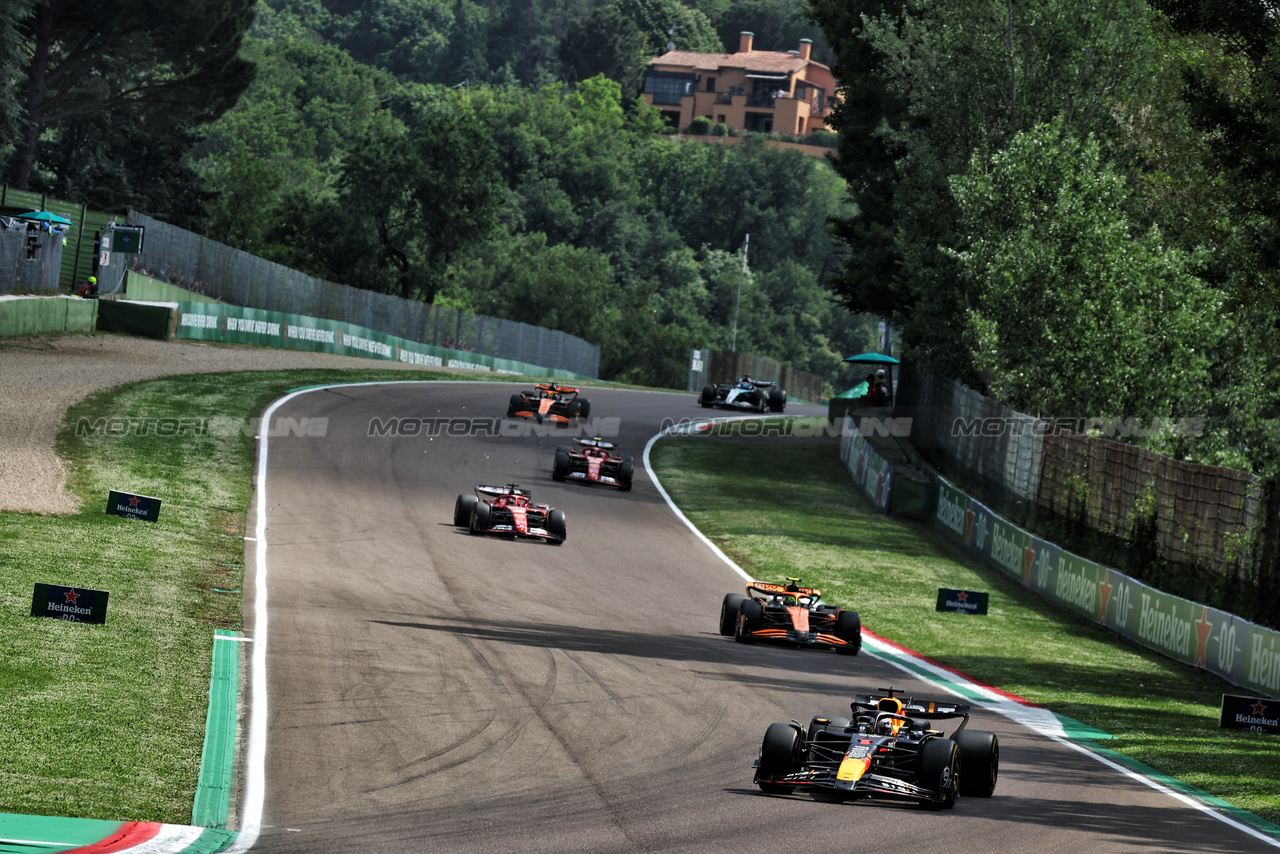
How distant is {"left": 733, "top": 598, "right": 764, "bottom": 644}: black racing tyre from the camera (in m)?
18.6

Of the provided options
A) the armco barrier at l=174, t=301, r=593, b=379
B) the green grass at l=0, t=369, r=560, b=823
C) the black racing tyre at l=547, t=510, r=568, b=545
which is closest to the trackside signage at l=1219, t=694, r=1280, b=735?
the green grass at l=0, t=369, r=560, b=823

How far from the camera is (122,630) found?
568 inches

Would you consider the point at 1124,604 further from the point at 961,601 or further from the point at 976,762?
the point at 976,762

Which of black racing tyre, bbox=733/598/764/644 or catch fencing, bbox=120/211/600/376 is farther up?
catch fencing, bbox=120/211/600/376

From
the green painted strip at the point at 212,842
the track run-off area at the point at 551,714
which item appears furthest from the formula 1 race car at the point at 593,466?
the green painted strip at the point at 212,842

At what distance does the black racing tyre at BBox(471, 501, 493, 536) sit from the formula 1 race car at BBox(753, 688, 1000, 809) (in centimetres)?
1265

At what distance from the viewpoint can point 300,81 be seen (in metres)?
168

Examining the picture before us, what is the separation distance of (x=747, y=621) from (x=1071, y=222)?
64.5ft

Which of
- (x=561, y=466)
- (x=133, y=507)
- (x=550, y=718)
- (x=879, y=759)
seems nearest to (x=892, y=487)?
(x=561, y=466)

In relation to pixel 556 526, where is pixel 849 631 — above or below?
below

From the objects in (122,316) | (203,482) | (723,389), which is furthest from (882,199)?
(203,482)

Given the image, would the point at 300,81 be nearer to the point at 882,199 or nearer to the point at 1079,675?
the point at 882,199

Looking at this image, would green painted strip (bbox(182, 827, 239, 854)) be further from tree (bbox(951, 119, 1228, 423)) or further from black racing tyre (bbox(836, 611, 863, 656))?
tree (bbox(951, 119, 1228, 423))

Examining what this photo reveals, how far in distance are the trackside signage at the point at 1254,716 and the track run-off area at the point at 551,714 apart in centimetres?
175
